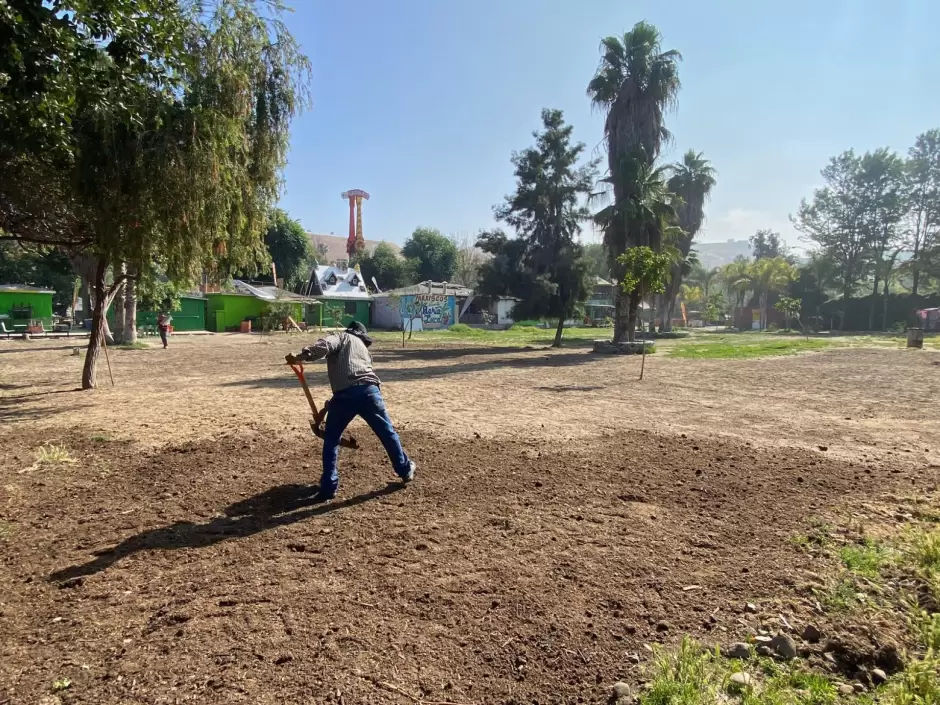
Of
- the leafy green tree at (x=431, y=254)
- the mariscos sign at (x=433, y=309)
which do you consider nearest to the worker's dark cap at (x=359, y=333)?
the mariscos sign at (x=433, y=309)

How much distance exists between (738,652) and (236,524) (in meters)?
3.64

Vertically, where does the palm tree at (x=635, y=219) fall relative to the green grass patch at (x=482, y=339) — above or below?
above

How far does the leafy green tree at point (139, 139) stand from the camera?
5.82 metres

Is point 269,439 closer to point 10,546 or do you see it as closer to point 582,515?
point 10,546

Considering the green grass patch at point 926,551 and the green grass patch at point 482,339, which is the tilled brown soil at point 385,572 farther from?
the green grass patch at point 482,339

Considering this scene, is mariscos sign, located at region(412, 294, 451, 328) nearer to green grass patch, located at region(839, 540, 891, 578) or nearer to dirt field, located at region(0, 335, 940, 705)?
dirt field, located at region(0, 335, 940, 705)

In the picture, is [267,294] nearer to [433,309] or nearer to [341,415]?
[433,309]

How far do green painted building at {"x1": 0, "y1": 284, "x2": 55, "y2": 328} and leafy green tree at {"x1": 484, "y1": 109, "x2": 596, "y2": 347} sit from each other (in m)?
27.2

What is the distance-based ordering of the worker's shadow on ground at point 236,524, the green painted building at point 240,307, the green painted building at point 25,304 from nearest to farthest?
the worker's shadow on ground at point 236,524 → the green painted building at point 25,304 → the green painted building at point 240,307

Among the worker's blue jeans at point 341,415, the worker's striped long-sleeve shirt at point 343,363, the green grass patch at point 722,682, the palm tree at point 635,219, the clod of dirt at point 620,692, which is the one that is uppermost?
the palm tree at point 635,219

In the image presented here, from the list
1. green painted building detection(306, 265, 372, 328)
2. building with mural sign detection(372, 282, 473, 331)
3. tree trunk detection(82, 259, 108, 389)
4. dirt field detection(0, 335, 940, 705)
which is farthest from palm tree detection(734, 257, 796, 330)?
tree trunk detection(82, 259, 108, 389)

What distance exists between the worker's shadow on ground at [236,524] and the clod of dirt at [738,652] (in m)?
3.16

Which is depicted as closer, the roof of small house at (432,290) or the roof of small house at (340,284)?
the roof of small house at (432,290)

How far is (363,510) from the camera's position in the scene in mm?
4992
